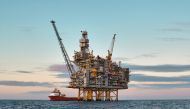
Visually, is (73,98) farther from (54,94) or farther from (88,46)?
(88,46)

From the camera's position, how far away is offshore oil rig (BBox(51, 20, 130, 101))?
144m

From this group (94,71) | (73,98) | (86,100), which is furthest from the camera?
(73,98)

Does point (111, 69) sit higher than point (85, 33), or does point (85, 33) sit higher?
point (85, 33)

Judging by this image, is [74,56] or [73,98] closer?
[74,56]

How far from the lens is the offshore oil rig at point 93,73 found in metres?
144

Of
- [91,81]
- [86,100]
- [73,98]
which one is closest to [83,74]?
[91,81]

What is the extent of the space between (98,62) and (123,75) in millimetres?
12205

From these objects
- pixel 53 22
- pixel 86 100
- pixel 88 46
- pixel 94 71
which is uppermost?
pixel 53 22

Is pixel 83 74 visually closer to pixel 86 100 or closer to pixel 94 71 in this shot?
pixel 94 71

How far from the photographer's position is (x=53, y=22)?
164 m

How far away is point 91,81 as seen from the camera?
145250 mm

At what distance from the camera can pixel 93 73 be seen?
14438cm

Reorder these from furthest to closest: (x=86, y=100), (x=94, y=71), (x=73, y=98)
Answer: (x=73, y=98)
(x=86, y=100)
(x=94, y=71)

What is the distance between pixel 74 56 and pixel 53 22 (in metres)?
22.4
